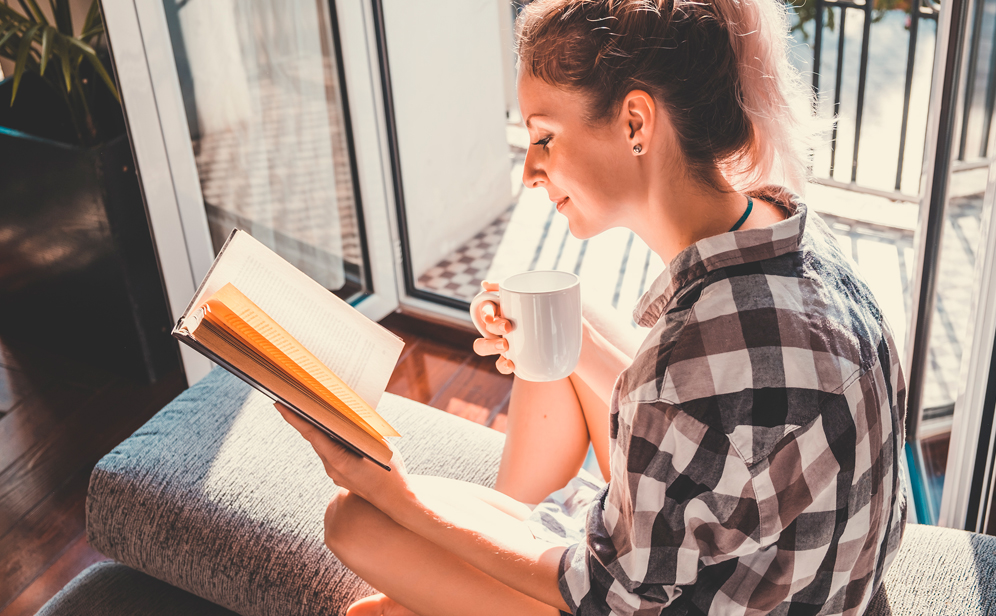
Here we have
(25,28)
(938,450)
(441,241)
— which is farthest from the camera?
(441,241)

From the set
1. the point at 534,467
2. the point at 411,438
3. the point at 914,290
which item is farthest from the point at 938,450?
the point at 411,438

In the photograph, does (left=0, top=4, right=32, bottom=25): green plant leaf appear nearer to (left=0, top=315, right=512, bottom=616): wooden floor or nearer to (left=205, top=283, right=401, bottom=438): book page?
(left=0, top=315, right=512, bottom=616): wooden floor

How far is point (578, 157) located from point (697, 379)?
0.30 metres

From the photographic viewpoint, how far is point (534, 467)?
1256 millimetres

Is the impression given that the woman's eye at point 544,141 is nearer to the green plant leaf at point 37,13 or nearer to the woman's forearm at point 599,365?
the woman's forearm at point 599,365

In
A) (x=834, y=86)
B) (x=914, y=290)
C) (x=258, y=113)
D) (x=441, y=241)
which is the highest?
(x=258, y=113)

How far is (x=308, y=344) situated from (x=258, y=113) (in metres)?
1.27

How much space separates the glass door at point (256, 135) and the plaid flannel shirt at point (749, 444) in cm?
131

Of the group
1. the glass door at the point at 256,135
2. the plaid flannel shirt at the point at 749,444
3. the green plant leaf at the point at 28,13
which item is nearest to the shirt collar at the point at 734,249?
the plaid flannel shirt at the point at 749,444

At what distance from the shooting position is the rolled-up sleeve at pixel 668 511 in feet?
2.42

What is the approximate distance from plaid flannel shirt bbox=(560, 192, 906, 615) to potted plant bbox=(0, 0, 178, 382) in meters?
1.50

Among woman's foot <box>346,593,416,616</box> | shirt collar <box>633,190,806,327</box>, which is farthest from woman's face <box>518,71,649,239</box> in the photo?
woman's foot <box>346,593,416,616</box>

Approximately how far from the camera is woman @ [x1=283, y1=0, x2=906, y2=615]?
2.44 ft

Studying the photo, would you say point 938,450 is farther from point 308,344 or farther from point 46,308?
point 46,308
